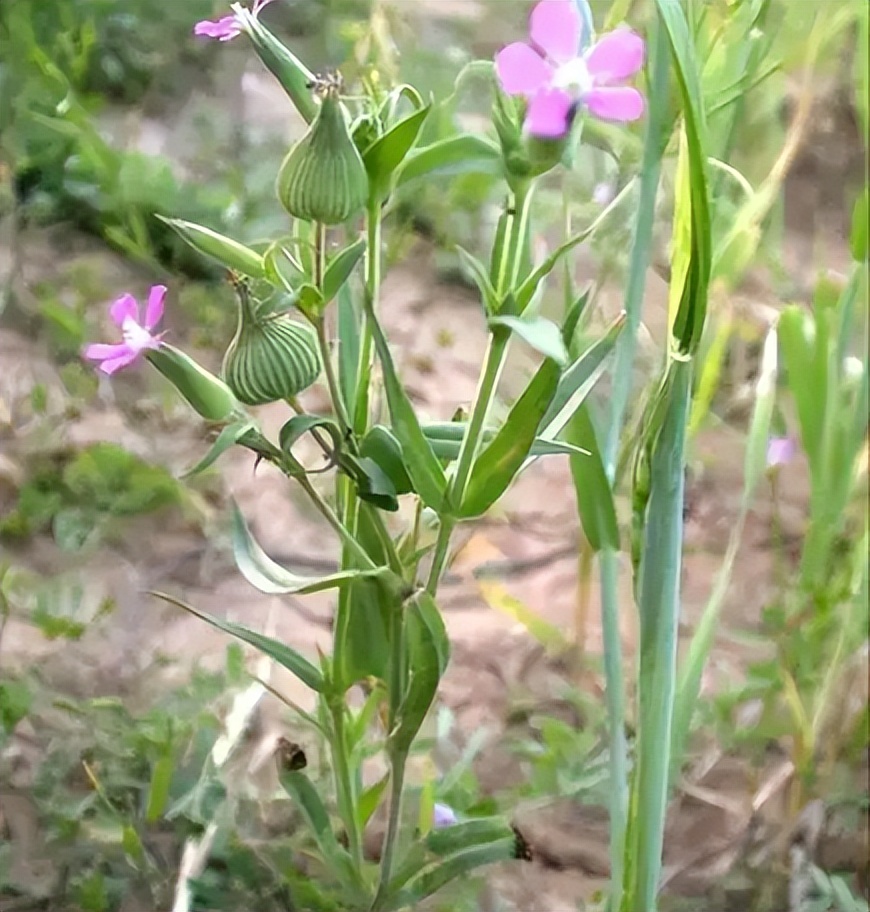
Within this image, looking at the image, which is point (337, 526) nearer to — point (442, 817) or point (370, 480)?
point (370, 480)

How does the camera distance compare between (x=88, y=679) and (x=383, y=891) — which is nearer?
(x=383, y=891)

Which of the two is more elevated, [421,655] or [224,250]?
[224,250]

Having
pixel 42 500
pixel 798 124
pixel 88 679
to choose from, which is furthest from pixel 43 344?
pixel 798 124

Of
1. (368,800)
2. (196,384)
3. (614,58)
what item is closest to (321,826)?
(368,800)

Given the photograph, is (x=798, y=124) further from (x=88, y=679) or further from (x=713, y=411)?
(x=88, y=679)

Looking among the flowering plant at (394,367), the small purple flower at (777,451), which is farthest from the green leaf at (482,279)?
the small purple flower at (777,451)

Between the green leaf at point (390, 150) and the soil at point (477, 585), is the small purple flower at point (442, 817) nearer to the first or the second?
the soil at point (477, 585)

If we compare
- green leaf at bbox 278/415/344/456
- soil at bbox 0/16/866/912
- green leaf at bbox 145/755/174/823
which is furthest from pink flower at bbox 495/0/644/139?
green leaf at bbox 145/755/174/823

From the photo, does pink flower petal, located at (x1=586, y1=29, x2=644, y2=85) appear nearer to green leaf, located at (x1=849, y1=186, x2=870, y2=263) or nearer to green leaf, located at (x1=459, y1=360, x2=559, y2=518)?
green leaf, located at (x1=459, y1=360, x2=559, y2=518)
